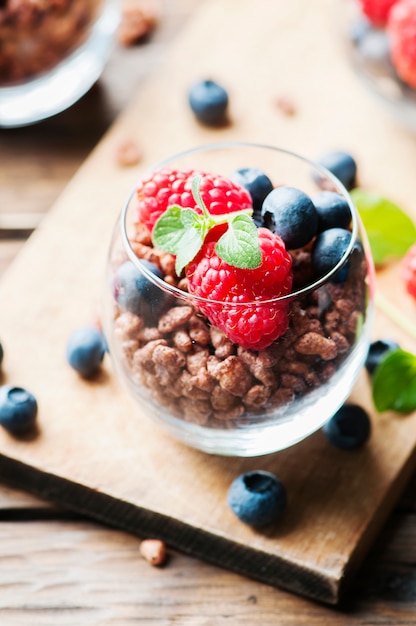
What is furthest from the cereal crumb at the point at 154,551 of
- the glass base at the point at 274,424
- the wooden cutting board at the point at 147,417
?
the glass base at the point at 274,424

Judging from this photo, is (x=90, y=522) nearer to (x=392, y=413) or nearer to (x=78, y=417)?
(x=78, y=417)

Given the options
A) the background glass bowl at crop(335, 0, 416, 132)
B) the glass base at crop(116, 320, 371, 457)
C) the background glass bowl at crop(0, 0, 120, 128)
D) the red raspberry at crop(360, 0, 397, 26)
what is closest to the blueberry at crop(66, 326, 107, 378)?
the glass base at crop(116, 320, 371, 457)

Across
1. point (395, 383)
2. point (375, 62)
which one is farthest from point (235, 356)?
point (375, 62)

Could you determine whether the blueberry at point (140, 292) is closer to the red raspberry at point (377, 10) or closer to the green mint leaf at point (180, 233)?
the green mint leaf at point (180, 233)

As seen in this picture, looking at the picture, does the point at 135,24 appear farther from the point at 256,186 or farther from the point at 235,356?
the point at 235,356

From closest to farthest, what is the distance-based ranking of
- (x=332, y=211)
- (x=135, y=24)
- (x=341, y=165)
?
1. (x=332, y=211)
2. (x=341, y=165)
3. (x=135, y=24)

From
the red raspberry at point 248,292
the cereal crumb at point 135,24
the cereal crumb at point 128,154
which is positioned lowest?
the cereal crumb at point 128,154

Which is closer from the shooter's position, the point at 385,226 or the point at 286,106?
the point at 385,226
